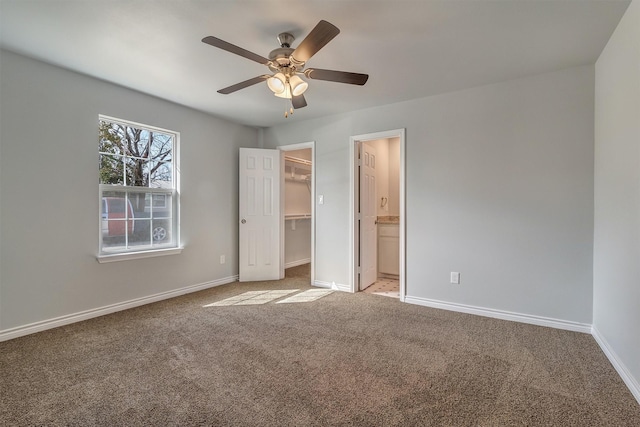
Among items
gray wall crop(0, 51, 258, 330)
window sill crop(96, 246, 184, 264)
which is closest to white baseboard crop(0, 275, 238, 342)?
gray wall crop(0, 51, 258, 330)

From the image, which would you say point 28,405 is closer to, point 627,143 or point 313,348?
point 313,348

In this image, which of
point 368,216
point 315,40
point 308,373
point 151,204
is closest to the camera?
point 315,40

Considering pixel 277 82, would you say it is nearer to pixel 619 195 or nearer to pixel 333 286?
pixel 619 195

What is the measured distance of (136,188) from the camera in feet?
11.7

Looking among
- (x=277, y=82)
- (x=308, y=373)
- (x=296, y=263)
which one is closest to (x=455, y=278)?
(x=308, y=373)

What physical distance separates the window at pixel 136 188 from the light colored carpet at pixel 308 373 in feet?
2.84

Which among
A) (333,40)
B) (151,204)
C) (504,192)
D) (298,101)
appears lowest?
(151,204)

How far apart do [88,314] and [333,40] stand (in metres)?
3.45

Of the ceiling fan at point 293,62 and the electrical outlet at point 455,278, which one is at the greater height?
the ceiling fan at point 293,62

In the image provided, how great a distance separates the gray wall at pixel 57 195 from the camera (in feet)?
8.66

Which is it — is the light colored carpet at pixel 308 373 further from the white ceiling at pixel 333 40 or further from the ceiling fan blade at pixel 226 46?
the white ceiling at pixel 333 40

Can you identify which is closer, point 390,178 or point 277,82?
point 277,82

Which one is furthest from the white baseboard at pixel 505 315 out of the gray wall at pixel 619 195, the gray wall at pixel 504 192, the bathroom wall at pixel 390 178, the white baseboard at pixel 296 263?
the white baseboard at pixel 296 263

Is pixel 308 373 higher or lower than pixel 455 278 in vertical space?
lower
